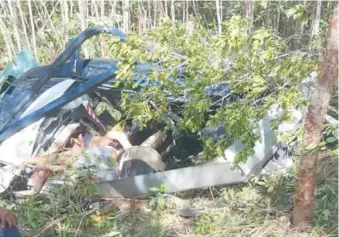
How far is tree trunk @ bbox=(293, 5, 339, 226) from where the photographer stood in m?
2.60

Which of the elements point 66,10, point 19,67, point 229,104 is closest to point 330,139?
point 229,104

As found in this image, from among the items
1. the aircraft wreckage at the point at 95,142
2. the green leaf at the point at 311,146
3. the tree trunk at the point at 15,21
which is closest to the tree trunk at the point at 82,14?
the tree trunk at the point at 15,21

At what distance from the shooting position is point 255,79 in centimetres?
296

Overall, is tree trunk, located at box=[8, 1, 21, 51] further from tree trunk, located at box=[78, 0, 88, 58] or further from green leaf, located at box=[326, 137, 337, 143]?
green leaf, located at box=[326, 137, 337, 143]

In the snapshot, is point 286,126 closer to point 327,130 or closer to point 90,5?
point 327,130

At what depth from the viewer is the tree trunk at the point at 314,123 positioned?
260cm

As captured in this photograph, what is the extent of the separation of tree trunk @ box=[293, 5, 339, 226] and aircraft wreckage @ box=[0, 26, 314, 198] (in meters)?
0.52

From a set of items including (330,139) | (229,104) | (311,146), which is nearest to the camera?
(311,146)

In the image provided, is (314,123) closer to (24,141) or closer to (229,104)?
(229,104)

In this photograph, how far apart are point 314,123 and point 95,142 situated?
226 centimetres

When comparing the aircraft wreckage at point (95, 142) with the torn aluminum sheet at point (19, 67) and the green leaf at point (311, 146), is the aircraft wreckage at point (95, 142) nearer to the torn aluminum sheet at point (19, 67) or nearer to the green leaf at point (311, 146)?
the torn aluminum sheet at point (19, 67)

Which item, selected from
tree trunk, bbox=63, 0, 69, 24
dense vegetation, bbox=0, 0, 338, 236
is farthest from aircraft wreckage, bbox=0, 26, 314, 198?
tree trunk, bbox=63, 0, 69, 24

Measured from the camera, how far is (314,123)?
2.77 meters

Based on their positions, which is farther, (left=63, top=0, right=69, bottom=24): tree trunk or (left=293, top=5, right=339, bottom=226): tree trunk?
(left=63, top=0, right=69, bottom=24): tree trunk
